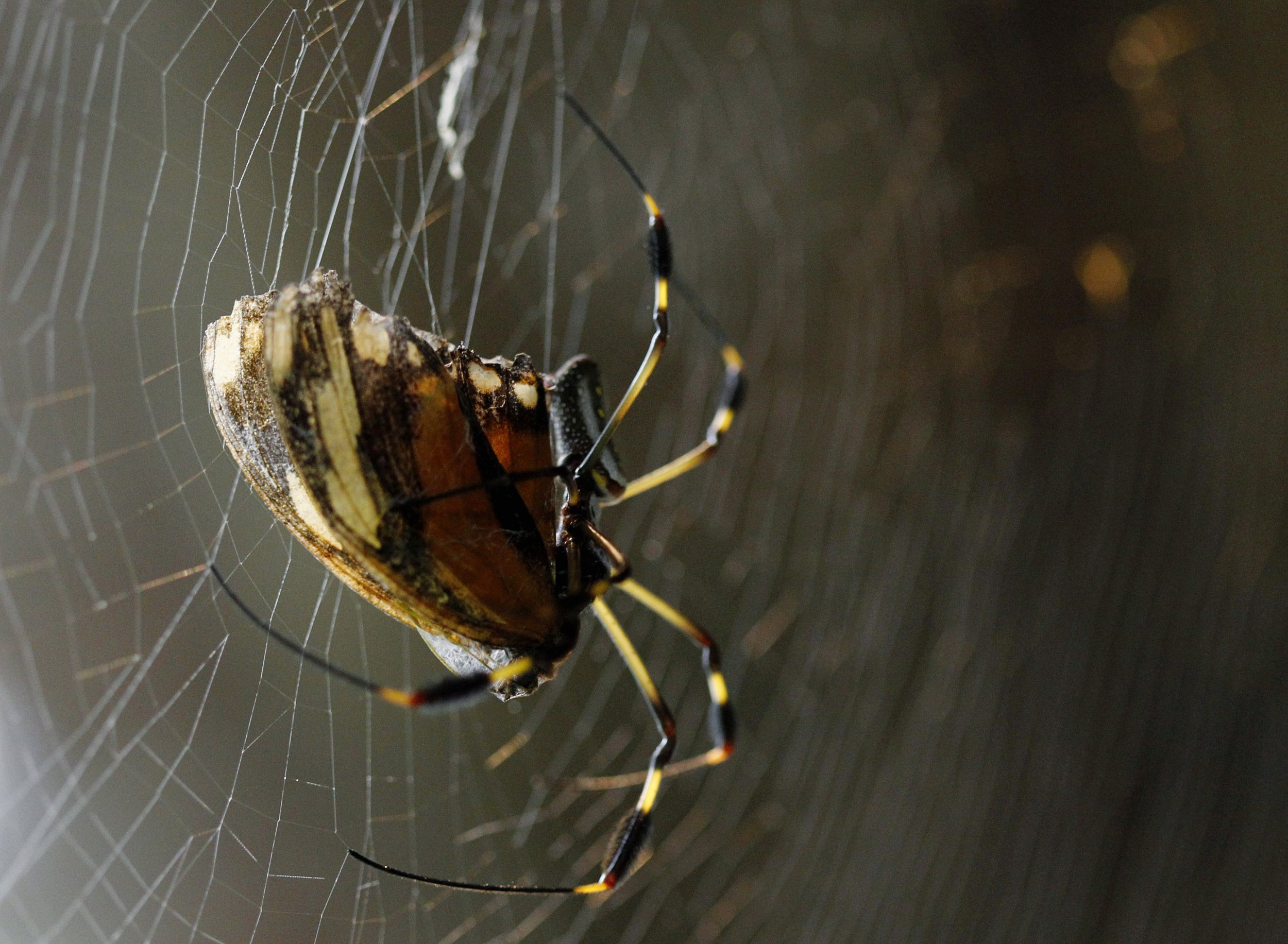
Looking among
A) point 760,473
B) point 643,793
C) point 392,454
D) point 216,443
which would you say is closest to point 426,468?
point 392,454

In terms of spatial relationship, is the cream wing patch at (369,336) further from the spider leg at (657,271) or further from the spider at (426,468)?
the spider leg at (657,271)

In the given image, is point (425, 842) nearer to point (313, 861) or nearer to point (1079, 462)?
point (313, 861)

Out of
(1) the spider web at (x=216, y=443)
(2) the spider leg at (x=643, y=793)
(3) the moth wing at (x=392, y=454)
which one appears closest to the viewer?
(3) the moth wing at (x=392, y=454)

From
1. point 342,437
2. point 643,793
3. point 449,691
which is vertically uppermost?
point 342,437

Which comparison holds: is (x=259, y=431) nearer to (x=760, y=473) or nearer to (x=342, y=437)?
(x=342, y=437)

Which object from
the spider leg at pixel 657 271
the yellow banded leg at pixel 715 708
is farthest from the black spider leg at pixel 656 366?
the yellow banded leg at pixel 715 708

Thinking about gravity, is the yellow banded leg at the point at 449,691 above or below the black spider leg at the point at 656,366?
below
